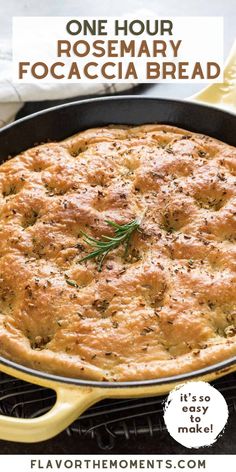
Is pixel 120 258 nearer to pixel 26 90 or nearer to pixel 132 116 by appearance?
pixel 132 116

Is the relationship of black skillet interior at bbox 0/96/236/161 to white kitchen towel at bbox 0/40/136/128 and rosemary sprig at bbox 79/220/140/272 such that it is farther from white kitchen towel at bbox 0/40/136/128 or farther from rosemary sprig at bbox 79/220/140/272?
rosemary sprig at bbox 79/220/140/272

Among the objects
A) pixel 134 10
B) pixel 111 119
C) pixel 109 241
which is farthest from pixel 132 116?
pixel 134 10

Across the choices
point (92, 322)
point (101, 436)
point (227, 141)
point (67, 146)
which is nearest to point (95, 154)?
point (67, 146)

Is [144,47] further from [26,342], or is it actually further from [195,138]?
[26,342]

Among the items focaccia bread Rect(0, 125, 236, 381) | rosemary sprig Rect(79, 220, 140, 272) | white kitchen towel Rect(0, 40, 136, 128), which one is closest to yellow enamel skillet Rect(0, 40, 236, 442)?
focaccia bread Rect(0, 125, 236, 381)

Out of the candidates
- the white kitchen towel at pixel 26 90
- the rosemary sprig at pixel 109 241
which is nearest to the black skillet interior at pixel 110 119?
the white kitchen towel at pixel 26 90
